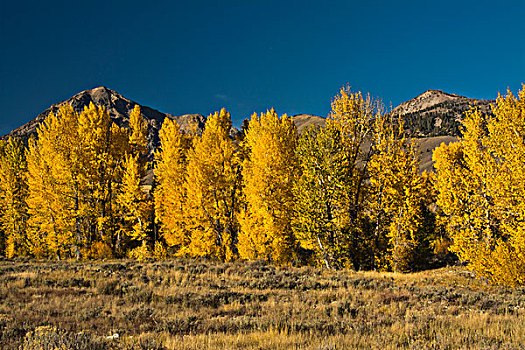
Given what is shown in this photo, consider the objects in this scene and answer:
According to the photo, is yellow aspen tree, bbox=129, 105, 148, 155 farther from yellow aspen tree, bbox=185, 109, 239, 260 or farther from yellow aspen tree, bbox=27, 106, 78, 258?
yellow aspen tree, bbox=185, 109, 239, 260

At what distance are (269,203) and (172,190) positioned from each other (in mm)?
8433

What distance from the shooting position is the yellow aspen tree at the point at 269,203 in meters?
21.2

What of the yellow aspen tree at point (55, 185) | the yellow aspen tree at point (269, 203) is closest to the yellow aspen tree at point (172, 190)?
the yellow aspen tree at point (269, 203)

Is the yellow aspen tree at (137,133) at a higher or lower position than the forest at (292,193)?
higher

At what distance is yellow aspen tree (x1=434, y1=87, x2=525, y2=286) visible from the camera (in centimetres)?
1439

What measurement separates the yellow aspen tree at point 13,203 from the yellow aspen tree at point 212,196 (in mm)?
16427

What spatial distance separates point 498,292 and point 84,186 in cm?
2579

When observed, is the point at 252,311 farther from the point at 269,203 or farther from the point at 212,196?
the point at 212,196

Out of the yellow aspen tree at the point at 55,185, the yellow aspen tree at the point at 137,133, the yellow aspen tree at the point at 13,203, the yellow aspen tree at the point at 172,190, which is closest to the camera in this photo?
the yellow aspen tree at the point at 55,185

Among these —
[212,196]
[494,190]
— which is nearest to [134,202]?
[212,196]

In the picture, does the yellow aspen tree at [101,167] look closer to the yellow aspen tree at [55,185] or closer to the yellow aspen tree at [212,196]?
the yellow aspen tree at [55,185]

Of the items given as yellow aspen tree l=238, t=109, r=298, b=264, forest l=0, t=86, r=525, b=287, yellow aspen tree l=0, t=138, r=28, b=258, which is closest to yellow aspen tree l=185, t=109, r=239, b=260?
forest l=0, t=86, r=525, b=287

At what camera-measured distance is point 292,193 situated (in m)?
21.6

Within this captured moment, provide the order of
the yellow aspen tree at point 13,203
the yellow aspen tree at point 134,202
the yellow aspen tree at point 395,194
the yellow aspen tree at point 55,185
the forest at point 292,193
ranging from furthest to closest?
1. the yellow aspen tree at point 13,203
2. the yellow aspen tree at point 134,202
3. the yellow aspen tree at point 55,185
4. the yellow aspen tree at point 395,194
5. the forest at point 292,193
